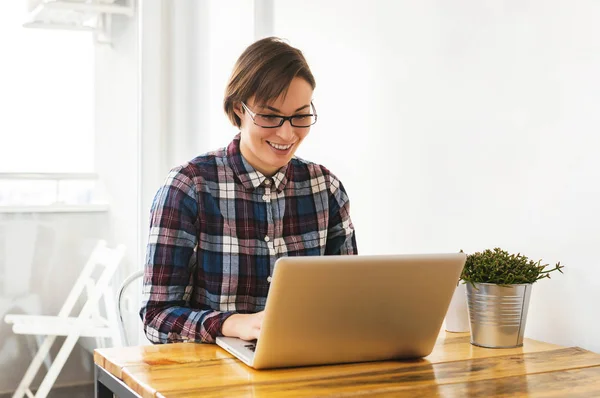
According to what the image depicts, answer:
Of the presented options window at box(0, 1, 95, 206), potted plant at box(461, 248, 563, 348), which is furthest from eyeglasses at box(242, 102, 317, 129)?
window at box(0, 1, 95, 206)

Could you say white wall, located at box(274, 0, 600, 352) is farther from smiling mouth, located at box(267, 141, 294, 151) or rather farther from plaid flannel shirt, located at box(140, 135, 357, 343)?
smiling mouth, located at box(267, 141, 294, 151)

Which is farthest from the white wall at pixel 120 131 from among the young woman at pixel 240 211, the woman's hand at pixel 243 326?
the woman's hand at pixel 243 326

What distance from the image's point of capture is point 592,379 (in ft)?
4.64

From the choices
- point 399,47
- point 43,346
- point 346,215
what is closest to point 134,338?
point 43,346

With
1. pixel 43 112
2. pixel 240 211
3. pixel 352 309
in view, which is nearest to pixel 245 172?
pixel 240 211

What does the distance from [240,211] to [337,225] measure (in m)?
0.31

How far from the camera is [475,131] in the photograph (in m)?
1.98

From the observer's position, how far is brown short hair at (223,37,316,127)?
1862mm

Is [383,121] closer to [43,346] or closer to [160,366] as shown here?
[160,366]

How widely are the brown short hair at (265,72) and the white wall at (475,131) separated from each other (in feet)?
1.32

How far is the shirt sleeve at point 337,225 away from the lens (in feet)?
6.88

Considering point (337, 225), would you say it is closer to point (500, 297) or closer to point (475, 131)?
point (475, 131)

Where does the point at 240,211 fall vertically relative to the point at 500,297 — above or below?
above

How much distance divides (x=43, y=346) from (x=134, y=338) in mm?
425
